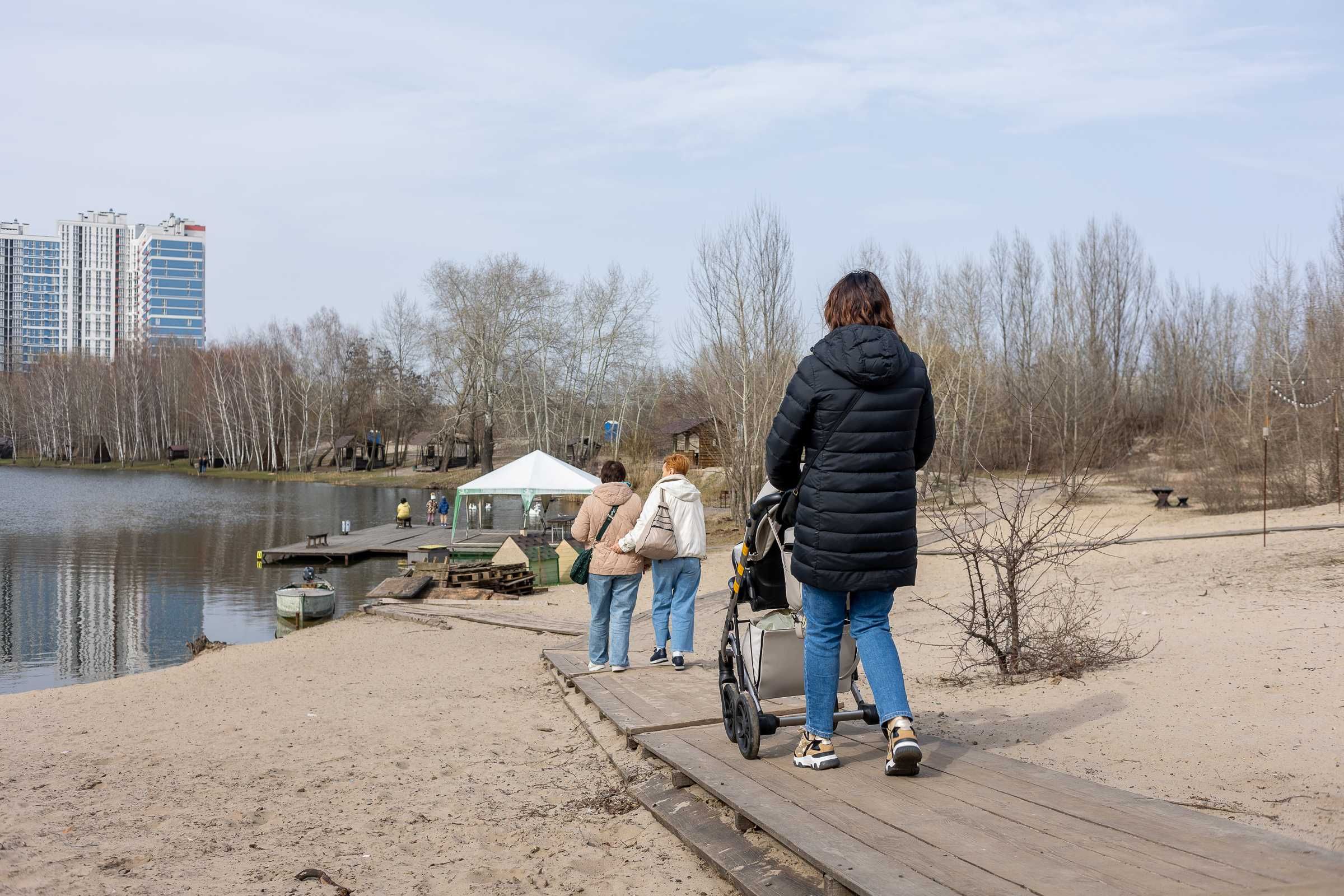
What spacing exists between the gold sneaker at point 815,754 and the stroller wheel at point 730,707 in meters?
0.51

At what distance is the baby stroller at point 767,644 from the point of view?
4641 millimetres

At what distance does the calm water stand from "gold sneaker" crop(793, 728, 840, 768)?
14805 mm

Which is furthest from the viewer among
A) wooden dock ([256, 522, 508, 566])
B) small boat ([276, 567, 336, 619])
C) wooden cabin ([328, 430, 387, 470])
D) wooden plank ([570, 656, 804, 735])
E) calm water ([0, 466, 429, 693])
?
wooden cabin ([328, 430, 387, 470])

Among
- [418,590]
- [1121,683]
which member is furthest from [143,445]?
[1121,683]

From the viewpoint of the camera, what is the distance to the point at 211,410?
94.2 m

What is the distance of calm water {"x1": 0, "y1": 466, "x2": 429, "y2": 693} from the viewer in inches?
720

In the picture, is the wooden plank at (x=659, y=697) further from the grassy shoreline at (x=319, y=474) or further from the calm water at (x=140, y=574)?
the grassy shoreline at (x=319, y=474)

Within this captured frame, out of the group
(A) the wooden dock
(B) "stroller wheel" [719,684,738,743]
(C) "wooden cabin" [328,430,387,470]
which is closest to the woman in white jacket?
(B) "stroller wheel" [719,684,738,743]

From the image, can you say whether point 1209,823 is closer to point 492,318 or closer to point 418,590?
point 418,590

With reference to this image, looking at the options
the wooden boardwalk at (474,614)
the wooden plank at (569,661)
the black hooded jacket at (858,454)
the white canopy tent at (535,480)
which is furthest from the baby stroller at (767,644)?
the white canopy tent at (535,480)

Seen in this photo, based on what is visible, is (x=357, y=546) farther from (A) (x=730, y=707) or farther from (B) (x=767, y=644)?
(B) (x=767, y=644)

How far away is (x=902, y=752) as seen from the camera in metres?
4.00

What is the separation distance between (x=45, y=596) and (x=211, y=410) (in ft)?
248

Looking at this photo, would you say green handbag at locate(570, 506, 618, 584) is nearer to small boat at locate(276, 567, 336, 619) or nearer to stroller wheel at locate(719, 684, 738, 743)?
stroller wheel at locate(719, 684, 738, 743)
